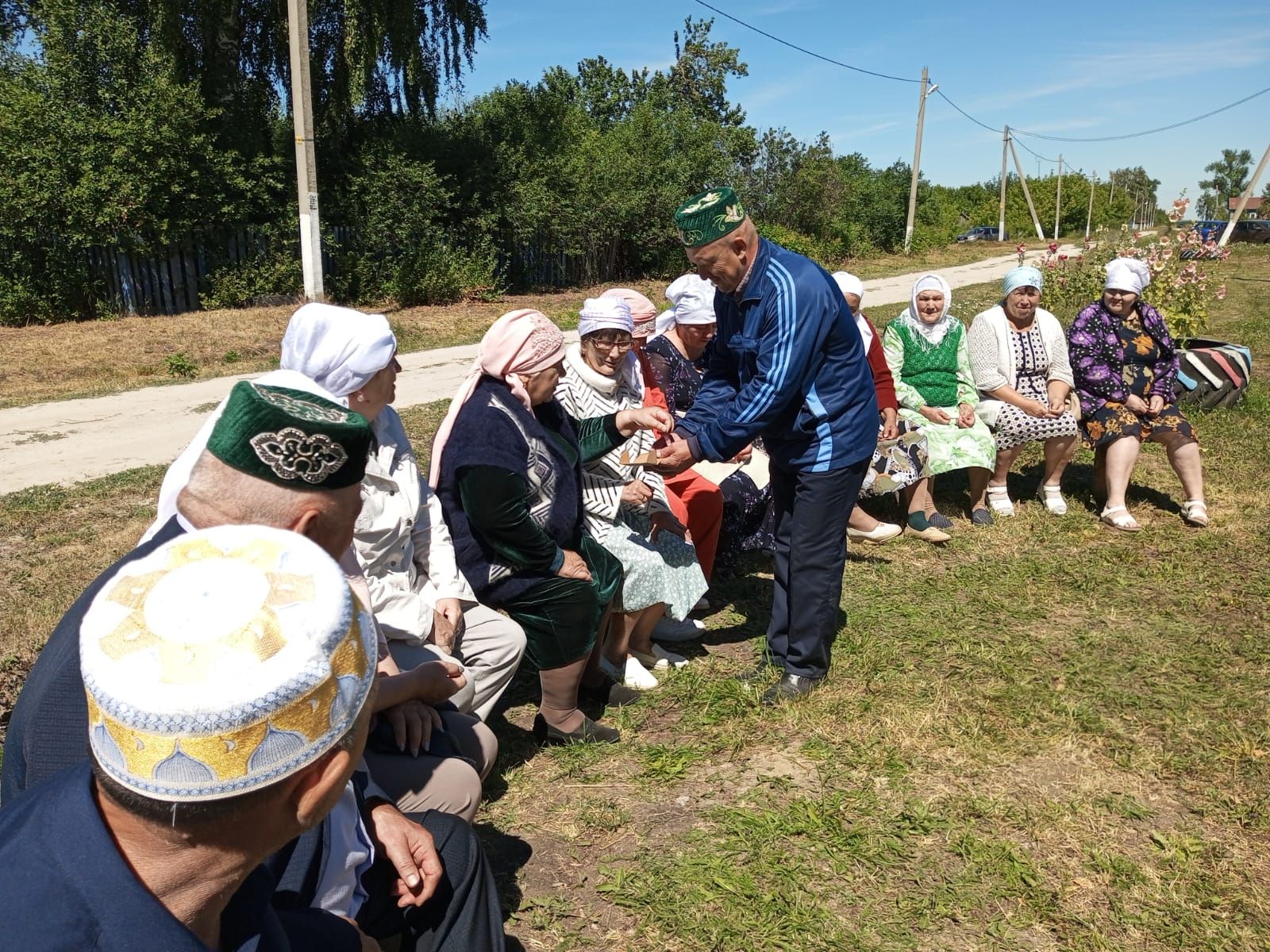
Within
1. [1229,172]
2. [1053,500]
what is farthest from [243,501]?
[1229,172]

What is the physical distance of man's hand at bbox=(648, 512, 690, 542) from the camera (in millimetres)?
4254

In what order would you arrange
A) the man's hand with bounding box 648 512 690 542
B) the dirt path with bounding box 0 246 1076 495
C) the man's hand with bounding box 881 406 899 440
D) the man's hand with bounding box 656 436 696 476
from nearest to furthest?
the man's hand with bounding box 656 436 696 476, the man's hand with bounding box 648 512 690 542, the man's hand with bounding box 881 406 899 440, the dirt path with bounding box 0 246 1076 495

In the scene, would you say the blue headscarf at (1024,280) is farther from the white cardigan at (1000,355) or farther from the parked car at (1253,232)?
the parked car at (1253,232)

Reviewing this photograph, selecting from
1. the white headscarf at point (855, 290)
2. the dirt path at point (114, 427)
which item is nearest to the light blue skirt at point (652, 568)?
the white headscarf at point (855, 290)

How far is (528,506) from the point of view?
343 cm

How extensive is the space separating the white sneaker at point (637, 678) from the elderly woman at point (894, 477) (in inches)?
75.9

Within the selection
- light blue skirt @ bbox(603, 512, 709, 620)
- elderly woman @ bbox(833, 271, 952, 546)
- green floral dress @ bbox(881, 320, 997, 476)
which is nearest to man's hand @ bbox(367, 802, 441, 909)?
light blue skirt @ bbox(603, 512, 709, 620)

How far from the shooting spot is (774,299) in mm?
3668

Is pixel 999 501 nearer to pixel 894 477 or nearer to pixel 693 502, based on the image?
pixel 894 477

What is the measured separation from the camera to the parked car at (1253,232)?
132 ft

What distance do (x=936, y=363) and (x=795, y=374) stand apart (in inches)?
116

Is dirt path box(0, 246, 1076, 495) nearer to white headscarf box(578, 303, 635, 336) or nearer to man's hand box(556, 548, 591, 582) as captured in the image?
white headscarf box(578, 303, 635, 336)

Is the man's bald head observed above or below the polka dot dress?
above

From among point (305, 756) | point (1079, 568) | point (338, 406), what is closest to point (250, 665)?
point (305, 756)
